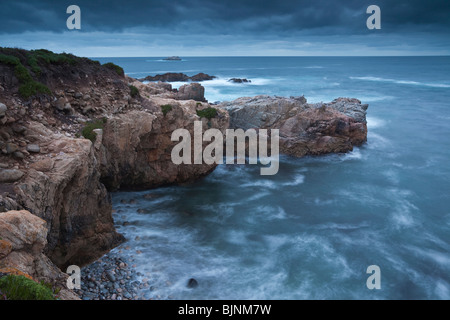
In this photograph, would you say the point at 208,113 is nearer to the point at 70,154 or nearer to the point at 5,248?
the point at 70,154

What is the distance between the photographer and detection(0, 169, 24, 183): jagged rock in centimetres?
866

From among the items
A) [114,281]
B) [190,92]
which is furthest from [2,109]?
[190,92]

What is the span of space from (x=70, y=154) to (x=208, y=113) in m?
10.7

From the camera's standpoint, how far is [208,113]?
782 inches

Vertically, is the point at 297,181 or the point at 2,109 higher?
the point at 2,109

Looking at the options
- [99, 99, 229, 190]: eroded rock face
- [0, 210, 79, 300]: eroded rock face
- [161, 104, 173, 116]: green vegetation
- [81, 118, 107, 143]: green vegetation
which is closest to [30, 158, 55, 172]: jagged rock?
[0, 210, 79, 300]: eroded rock face

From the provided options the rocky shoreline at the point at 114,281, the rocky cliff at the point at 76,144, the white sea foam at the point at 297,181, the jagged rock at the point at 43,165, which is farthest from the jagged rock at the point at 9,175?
the white sea foam at the point at 297,181

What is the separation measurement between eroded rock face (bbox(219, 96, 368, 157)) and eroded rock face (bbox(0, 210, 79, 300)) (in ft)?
69.5

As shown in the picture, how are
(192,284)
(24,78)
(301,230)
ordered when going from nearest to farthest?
(192,284) < (24,78) < (301,230)

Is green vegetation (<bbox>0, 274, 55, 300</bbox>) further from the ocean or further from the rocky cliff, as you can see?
the ocean

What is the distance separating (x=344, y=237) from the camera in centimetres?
1545

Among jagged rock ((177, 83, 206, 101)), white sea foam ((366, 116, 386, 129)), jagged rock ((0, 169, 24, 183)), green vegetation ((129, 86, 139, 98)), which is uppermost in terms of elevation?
jagged rock ((177, 83, 206, 101))

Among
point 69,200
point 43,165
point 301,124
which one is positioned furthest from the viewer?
point 301,124
